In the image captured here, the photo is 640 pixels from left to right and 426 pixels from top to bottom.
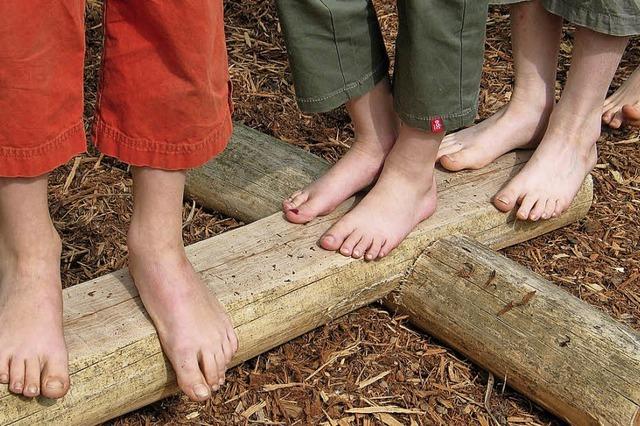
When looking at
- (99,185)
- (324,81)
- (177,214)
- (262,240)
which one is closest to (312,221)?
(262,240)

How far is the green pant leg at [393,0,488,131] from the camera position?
2.23 meters

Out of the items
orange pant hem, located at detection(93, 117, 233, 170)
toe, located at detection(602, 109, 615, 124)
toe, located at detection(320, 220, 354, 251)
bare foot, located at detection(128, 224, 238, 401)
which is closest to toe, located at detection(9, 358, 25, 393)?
bare foot, located at detection(128, 224, 238, 401)

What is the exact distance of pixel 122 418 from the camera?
2230 mm

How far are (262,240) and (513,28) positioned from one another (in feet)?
3.19

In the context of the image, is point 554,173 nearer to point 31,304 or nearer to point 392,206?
point 392,206

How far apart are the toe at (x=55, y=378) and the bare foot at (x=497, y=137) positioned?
124 cm

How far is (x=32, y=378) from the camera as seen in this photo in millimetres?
1889

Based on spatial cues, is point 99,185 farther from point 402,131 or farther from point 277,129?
point 402,131

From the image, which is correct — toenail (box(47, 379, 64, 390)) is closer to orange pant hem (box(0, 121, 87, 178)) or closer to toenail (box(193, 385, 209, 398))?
toenail (box(193, 385, 209, 398))

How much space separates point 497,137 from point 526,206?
245 mm

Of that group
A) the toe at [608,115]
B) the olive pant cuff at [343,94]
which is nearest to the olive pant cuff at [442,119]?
the olive pant cuff at [343,94]

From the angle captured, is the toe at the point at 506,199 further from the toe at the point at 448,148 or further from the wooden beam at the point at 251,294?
the toe at the point at 448,148

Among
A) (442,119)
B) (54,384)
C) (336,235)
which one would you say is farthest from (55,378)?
(442,119)

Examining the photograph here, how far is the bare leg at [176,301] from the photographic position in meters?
2.03
